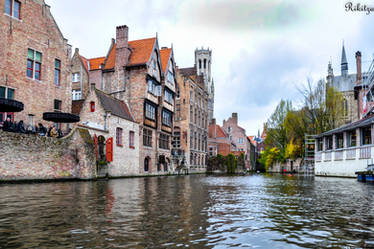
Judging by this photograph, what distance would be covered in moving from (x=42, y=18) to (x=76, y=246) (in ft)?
86.6

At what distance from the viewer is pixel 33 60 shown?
1017 inches

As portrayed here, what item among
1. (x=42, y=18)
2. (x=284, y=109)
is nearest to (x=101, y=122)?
(x=42, y=18)

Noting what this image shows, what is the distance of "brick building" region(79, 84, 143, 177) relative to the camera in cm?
2709

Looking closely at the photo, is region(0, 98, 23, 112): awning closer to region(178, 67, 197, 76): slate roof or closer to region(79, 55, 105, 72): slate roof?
region(79, 55, 105, 72): slate roof

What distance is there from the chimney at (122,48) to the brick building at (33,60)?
7.55m

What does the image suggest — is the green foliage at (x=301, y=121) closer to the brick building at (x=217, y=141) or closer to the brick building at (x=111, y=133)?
the brick building at (x=217, y=141)

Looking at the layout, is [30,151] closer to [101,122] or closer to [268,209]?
[101,122]

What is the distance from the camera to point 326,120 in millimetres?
47281

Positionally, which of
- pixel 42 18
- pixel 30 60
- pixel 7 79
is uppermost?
pixel 42 18

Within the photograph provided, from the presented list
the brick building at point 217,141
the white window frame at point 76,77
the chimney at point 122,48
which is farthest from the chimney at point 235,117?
the white window frame at point 76,77

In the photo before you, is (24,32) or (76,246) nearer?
A: (76,246)

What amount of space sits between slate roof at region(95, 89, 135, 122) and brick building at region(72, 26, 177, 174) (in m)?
1.11

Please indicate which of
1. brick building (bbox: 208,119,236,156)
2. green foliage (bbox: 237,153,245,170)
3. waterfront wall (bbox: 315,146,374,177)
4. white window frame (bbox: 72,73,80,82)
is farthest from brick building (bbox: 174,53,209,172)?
waterfront wall (bbox: 315,146,374,177)

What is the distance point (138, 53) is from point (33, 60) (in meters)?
13.5
